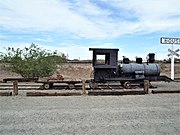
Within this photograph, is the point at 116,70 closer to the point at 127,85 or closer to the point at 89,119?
the point at 127,85

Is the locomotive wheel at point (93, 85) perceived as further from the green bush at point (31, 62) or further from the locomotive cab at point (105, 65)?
the green bush at point (31, 62)

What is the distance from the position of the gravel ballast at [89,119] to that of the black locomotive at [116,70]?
8.56 metres

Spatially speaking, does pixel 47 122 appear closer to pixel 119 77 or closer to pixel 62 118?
pixel 62 118

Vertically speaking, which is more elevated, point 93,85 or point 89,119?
point 93,85

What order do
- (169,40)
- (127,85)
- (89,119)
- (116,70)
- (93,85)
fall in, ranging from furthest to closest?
(169,40)
(116,70)
(127,85)
(93,85)
(89,119)

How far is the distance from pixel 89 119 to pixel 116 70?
12.0 m

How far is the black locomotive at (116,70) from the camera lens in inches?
763

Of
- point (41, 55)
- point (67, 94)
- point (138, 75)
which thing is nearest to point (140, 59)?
point (138, 75)

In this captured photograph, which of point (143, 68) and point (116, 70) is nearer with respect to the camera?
point (116, 70)

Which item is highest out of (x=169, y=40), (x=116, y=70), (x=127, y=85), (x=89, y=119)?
(x=169, y=40)

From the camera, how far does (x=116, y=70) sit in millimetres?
19781

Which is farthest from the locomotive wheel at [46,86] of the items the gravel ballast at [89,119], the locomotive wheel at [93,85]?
the gravel ballast at [89,119]

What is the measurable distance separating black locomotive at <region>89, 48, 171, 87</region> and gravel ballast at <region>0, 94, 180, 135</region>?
8.56 m

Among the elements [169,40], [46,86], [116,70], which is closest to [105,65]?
[116,70]
